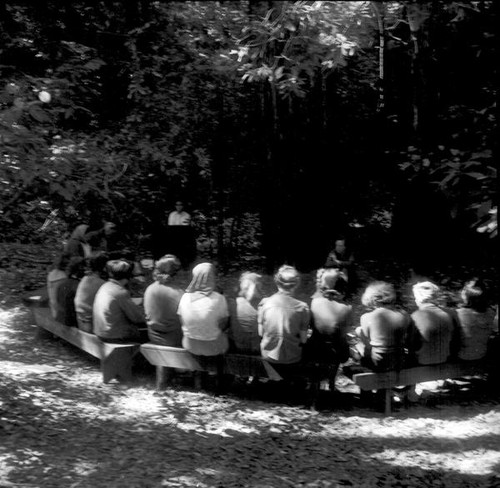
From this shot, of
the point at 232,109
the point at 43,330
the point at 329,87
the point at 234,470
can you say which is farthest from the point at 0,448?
the point at 329,87

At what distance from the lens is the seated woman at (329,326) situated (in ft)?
22.6

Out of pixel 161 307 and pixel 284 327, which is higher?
pixel 161 307

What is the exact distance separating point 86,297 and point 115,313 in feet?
2.12

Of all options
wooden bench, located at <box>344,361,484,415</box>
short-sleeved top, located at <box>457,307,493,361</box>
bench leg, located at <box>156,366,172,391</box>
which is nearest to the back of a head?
bench leg, located at <box>156,366,172,391</box>

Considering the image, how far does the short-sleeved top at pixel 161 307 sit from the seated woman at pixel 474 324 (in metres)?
2.93

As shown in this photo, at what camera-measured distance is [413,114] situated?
575 inches

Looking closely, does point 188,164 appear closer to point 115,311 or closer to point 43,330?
point 43,330

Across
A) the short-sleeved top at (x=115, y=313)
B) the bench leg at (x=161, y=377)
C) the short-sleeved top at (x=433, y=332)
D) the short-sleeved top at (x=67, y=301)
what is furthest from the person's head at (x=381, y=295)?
the short-sleeved top at (x=67, y=301)

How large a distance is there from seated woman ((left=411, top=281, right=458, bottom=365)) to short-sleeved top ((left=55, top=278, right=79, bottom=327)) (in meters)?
3.87

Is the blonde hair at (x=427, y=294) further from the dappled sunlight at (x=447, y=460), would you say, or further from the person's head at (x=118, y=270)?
the person's head at (x=118, y=270)

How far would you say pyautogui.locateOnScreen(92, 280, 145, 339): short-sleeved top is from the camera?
720cm

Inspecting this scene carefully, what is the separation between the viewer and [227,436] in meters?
6.10

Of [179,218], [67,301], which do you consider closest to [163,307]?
[67,301]

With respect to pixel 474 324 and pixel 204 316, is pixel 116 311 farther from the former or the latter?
pixel 474 324
